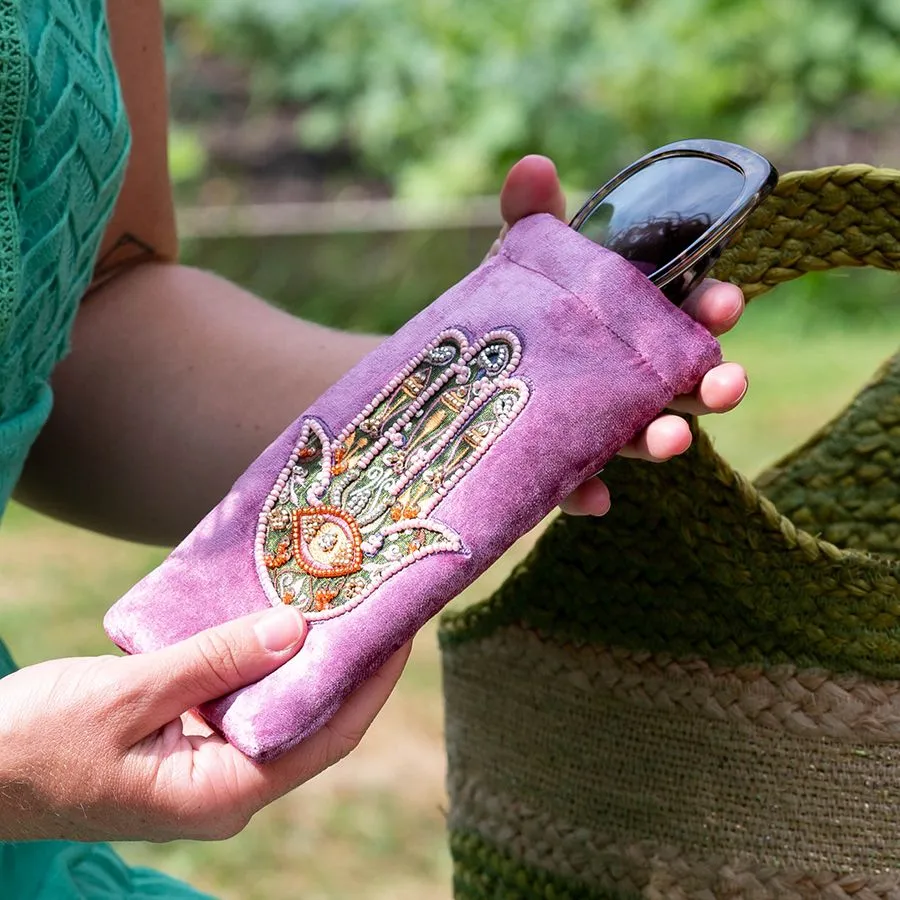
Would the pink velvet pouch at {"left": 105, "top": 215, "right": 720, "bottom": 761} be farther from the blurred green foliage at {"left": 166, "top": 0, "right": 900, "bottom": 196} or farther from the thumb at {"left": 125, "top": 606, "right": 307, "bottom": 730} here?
the blurred green foliage at {"left": 166, "top": 0, "right": 900, "bottom": 196}

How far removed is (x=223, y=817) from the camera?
2.19 feet

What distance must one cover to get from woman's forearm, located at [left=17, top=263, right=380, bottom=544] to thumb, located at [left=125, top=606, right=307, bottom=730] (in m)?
0.35

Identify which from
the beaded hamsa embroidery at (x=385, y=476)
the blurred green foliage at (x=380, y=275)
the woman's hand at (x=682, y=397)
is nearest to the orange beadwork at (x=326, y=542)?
the beaded hamsa embroidery at (x=385, y=476)

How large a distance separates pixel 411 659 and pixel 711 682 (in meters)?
1.59

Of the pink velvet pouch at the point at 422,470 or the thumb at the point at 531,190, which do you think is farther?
the thumb at the point at 531,190

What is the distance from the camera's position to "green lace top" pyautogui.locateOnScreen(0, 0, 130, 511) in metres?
0.74

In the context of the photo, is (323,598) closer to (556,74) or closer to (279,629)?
(279,629)

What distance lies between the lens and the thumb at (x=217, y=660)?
0.65 m

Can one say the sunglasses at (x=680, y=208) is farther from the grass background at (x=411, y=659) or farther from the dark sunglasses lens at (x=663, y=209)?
the grass background at (x=411, y=659)

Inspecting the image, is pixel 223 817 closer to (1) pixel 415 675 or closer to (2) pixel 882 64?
(1) pixel 415 675

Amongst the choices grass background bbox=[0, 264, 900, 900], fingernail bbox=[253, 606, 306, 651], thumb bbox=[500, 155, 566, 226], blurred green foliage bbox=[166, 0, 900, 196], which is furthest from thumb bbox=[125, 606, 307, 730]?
blurred green foliage bbox=[166, 0, 900, 196]

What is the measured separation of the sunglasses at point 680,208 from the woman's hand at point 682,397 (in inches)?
0.6

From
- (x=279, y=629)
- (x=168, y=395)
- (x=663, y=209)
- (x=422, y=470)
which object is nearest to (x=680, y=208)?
(x=663, y=209)

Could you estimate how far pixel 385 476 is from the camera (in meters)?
0.71
